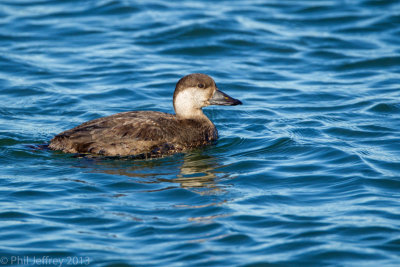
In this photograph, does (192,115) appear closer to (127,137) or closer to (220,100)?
(220,100)

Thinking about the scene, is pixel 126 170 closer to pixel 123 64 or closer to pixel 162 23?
pixel 123 64

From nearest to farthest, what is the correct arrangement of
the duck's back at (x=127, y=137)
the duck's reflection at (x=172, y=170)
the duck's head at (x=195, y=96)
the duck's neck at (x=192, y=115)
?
the duck's reflection at (x=172, y=170) < the duck's back at (x=127, y=137) < the duck's head at (x=195, y=96) < the duck's neck at (x=192, y=115)

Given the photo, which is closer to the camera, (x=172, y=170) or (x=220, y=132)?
(x=172, y=170)

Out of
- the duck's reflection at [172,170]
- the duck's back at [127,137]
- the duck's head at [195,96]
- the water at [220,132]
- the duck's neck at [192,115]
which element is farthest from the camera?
the duck's neck at [192,115]

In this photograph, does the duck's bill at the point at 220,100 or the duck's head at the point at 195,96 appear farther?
the duck's bill at the point at 220,100

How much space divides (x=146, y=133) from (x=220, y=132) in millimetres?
1804

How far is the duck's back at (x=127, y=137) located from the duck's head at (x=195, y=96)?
1.72 ft

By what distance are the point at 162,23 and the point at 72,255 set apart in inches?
398

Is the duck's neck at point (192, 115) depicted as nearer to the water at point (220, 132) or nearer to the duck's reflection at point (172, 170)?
the water at point (220, 132)

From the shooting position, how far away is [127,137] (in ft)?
28.5

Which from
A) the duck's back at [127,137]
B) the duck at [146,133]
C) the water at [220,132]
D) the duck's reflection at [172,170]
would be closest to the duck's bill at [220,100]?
the duck at [146,133]

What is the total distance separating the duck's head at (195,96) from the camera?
31.2 ft

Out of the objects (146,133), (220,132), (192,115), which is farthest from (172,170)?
(220,132)

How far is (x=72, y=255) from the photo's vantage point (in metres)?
6.21
